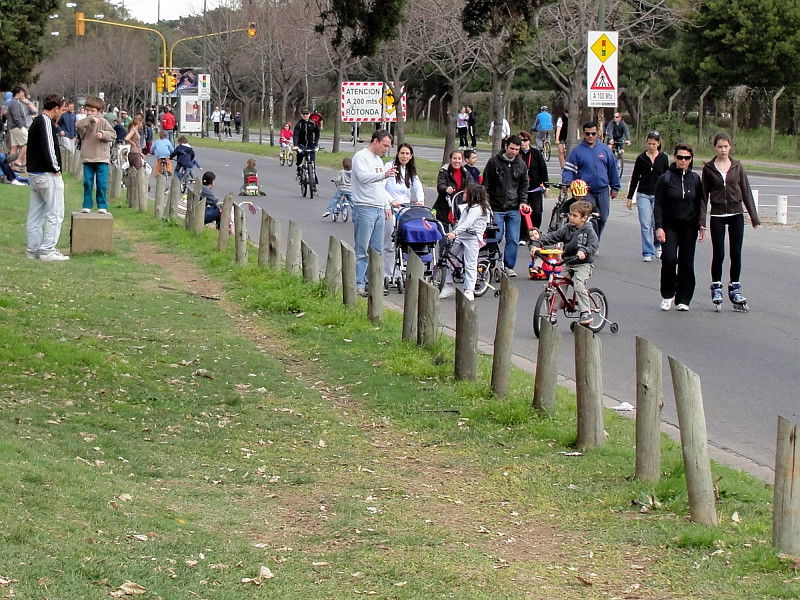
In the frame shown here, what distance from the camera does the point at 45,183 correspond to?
15.7m

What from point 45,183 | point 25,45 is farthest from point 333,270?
point 25,45

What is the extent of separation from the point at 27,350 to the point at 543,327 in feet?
14.6

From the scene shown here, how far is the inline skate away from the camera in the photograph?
14453 millimetres

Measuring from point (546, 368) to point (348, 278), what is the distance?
5288mm

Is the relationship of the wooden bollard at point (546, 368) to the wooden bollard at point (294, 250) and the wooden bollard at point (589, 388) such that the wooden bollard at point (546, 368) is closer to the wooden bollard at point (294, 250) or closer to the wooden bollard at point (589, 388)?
the wooden bollard at point (589, 388)

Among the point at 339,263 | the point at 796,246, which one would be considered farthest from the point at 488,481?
the point at 796,246

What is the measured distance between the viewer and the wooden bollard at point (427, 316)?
37.4 feet

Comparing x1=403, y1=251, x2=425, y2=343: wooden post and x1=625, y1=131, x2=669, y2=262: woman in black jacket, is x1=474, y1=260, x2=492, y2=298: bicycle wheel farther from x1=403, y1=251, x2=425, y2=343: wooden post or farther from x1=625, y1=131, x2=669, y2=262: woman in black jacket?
x1=625, y1=131, x2=669, y2=262: woman in black jacket

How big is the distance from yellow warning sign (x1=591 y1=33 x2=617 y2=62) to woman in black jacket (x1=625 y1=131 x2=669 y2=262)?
14.8ft

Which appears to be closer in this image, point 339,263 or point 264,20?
point 339,263

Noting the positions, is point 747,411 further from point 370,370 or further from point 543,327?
point 370,370

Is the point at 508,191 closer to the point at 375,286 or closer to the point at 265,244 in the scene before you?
the point at 265,244

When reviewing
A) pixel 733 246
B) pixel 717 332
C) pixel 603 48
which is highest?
pixel 603 48

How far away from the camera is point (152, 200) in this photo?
28.7 metres
